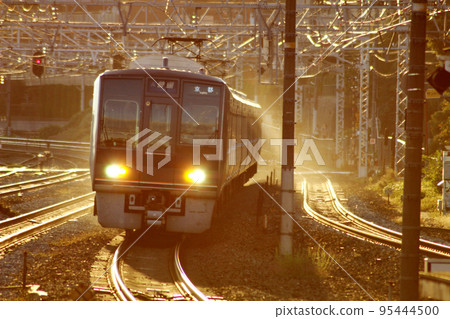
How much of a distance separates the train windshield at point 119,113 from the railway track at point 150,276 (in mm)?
1982

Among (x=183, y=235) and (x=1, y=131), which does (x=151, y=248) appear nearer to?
(x=183, y=235)

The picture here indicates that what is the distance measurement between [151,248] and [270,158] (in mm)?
31979

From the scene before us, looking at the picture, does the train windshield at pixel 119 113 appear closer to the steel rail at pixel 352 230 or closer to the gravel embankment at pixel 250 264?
the gravel embankment at pixel 250 264

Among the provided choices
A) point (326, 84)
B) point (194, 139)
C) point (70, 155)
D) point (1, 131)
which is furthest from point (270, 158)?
point (194, 139)

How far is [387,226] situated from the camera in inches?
643

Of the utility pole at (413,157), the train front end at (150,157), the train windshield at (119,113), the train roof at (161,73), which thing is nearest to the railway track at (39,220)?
the train front end at (150,157)

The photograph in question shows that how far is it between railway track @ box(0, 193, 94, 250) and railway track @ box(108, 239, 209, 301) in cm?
200

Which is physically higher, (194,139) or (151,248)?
(194,139)

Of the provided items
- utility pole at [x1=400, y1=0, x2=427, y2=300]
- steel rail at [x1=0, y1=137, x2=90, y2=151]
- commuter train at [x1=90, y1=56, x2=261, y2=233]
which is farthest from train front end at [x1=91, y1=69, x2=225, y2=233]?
steel rail at [x1=0, y1=137, x2=90, y2=151]

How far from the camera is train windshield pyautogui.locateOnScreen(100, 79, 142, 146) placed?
12.8 metres

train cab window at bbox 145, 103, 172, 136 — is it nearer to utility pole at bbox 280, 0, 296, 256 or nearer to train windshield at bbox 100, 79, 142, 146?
train windshield at bbox 100, 79, 142, 146

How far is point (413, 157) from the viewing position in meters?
7.89

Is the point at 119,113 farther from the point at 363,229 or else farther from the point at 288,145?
the point at 363,229

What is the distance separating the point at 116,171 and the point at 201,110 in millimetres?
1938
